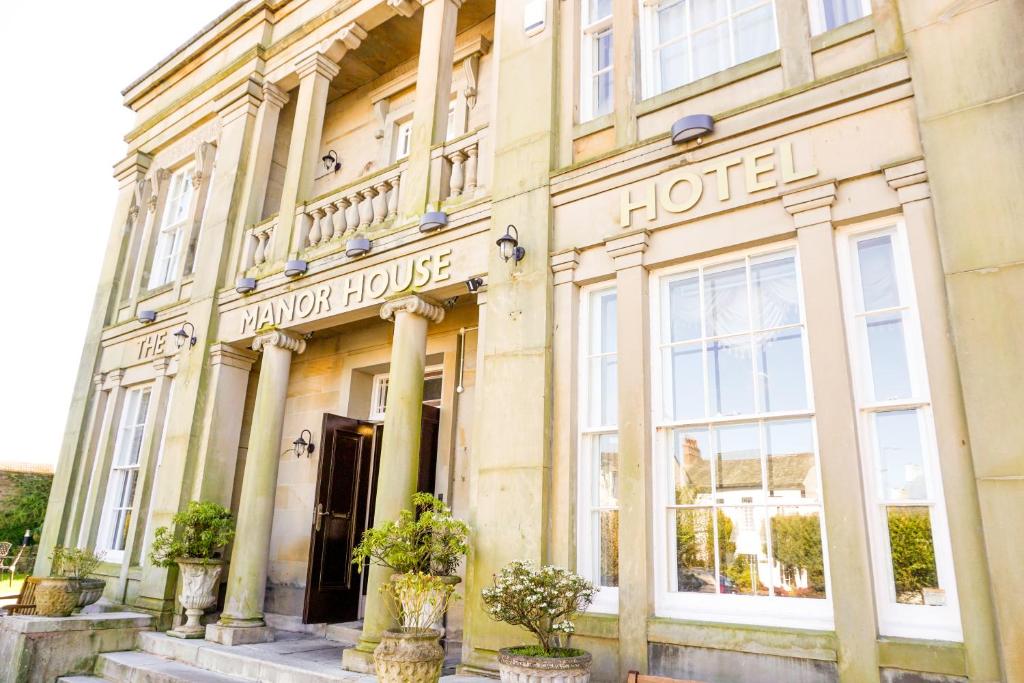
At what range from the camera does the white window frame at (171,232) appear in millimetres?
10961

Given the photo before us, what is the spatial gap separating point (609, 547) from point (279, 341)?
486 centimetres

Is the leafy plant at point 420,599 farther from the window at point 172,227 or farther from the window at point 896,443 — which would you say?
the window at point 172,227

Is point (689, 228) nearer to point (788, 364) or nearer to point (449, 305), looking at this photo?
point (788, 364)

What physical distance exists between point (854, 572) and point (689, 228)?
2.60m

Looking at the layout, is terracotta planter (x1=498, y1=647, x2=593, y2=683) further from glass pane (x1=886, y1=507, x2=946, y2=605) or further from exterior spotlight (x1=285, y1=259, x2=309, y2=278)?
exterior spotlight (x1=285, y1=259, x2=309, y2=278)

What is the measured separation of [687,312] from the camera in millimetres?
5168

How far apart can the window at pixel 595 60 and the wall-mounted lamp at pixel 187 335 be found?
6.06 meters

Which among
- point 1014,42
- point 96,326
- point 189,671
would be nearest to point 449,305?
point 189,671

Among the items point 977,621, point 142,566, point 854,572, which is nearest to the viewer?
point 977,621

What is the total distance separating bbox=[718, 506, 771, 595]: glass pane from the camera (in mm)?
4340

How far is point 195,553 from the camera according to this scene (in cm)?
766

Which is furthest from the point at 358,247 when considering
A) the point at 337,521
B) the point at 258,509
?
the point at 337,521

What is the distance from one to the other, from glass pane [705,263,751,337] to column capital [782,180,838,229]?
548 millimetres

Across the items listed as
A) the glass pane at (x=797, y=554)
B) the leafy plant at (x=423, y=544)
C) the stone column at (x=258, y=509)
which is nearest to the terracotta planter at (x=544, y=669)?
the leafy plant at (x=423, y=544)
